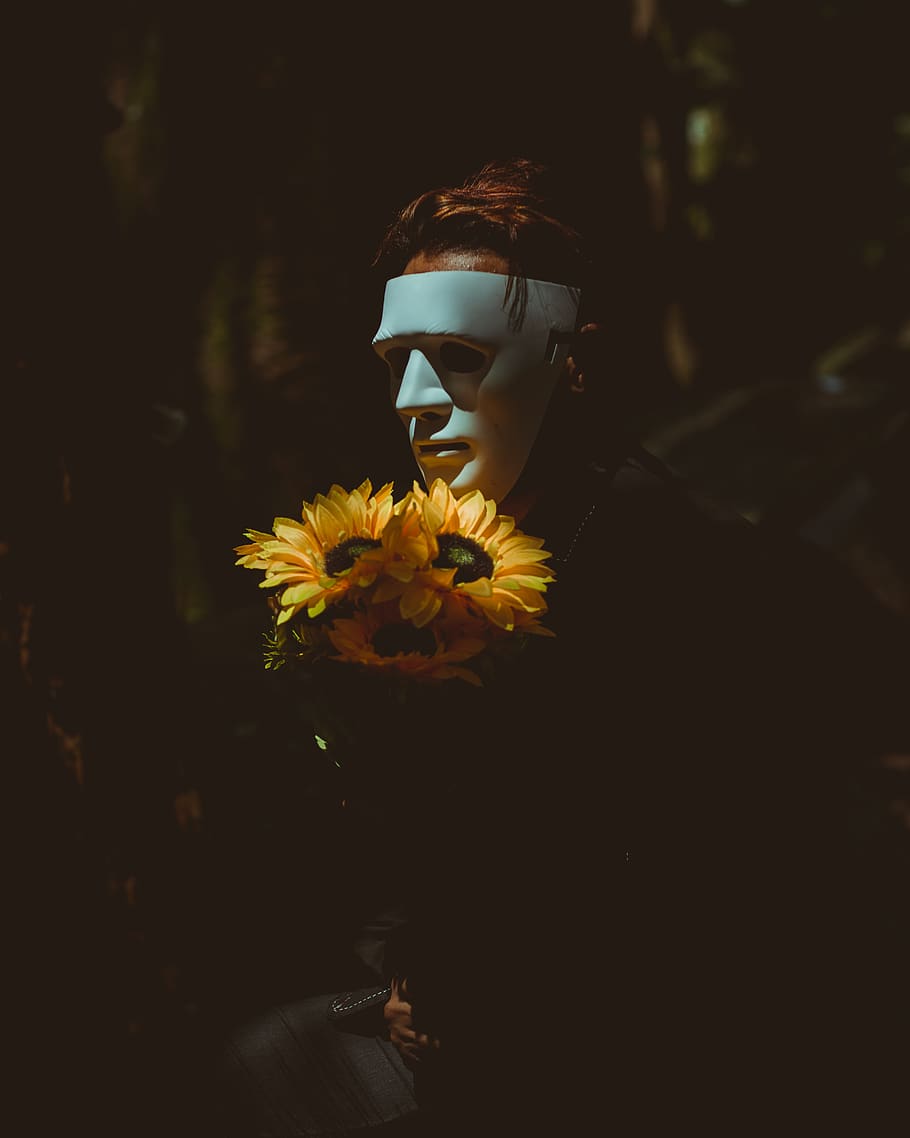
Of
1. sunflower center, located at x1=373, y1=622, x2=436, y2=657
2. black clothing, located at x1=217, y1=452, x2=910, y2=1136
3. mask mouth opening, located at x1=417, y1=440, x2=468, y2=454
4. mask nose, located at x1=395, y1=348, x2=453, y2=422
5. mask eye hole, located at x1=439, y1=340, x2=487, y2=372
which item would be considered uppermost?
mask eye hole, located at x1=439, y1=340, x2=487, y2=372

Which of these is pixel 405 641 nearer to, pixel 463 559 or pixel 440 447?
pixel 463 559

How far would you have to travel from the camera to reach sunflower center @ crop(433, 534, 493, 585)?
44.4 inches

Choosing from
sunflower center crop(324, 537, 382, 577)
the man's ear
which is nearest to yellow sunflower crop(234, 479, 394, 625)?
sunflower center crop(324, 537, 382, 577)

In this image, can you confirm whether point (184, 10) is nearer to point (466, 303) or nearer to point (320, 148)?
point (320, 148)

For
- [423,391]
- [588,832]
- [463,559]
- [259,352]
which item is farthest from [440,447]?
[259,352]

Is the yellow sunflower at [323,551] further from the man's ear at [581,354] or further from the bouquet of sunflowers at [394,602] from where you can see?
the man's ear at [581,354]

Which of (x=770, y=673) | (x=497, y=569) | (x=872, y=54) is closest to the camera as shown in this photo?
(x=497, y=569)

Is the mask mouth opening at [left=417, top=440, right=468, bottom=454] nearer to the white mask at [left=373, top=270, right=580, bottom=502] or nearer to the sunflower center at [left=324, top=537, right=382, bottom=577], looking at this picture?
the white mask at [left=373, top=270, right=580, bottom=502]

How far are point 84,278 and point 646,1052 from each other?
1.76 m

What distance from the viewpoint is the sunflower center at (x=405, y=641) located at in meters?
1.09

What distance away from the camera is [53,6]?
210 centimetres

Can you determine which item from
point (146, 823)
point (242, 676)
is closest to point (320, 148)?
point (242, 676)

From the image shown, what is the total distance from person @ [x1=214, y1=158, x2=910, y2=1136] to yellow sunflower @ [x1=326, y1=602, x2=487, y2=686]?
9 cm

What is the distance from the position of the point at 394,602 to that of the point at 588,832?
1.18 ft
